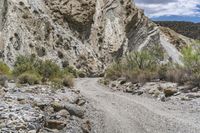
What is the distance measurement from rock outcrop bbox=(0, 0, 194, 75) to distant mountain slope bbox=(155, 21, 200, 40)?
55.2 m

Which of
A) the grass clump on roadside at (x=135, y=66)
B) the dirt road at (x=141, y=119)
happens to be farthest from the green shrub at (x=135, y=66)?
the dirt road at (x=141, y=119)

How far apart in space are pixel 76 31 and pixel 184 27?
260 feet

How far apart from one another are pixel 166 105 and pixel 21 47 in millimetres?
25581

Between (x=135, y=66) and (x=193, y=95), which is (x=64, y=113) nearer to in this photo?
(x=193, y=95)

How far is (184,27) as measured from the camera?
401 feet

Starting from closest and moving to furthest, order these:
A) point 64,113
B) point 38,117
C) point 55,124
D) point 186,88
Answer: point 38,117, point 55,124, point 64,113, point 186,88

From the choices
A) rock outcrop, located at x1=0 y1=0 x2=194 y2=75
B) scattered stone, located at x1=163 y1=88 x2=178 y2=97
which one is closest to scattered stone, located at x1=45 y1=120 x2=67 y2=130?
scattered stone, located at x1=163 y1=88 x2=178 y2=97

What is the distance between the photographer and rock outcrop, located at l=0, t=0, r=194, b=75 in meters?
40.2

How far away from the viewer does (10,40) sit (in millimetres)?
38469

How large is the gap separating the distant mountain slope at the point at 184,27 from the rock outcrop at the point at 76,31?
181ft

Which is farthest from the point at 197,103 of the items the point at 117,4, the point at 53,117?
the point at 117,4

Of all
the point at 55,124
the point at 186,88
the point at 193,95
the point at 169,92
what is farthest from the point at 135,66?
the point at 55,124

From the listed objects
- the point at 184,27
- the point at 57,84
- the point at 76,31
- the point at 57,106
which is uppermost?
the point at 184,27

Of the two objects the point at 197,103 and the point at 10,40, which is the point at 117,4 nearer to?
the point at 10,40
